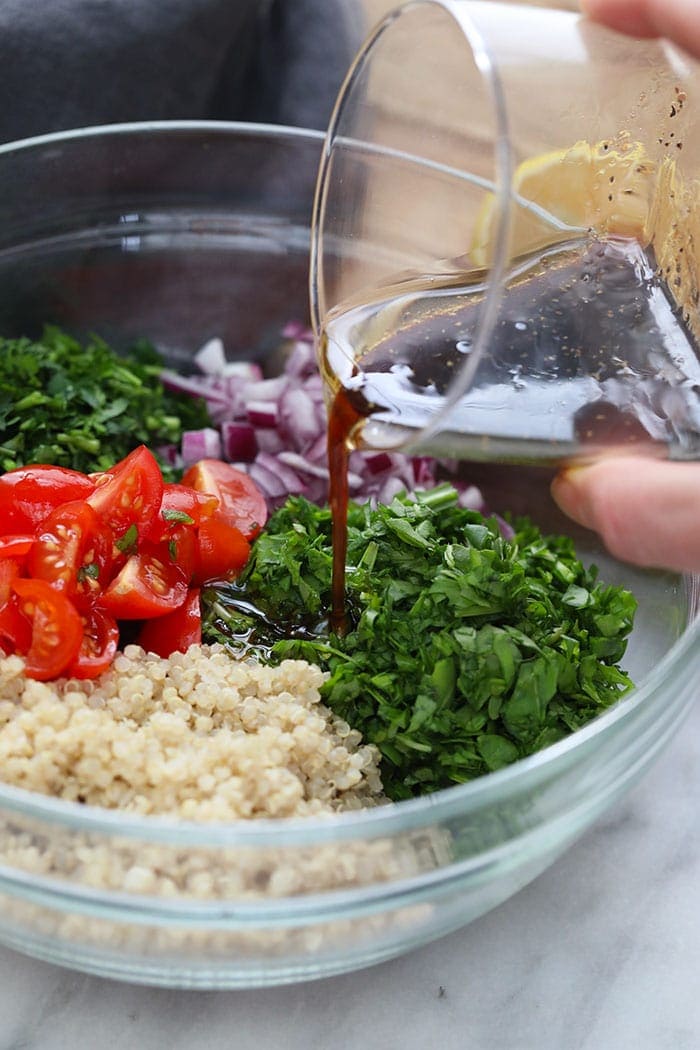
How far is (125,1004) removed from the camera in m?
1.36

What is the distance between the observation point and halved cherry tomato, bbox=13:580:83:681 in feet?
4.67

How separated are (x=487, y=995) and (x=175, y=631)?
67cm

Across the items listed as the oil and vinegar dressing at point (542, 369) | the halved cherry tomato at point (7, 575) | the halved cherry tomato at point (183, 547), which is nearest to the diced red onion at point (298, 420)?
Answer: the halved cherry tomato at point (183, 547)

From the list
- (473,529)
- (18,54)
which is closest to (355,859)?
(473,529)

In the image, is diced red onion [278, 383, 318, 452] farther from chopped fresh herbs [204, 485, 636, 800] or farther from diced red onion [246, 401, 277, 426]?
chopped fresh herbs [204, 485, 636, 800]

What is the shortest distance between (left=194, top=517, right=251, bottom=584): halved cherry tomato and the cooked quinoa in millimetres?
177

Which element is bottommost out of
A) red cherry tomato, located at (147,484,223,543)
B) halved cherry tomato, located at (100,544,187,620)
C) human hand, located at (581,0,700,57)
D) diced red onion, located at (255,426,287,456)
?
diced red onion, located at (255,426,287,456)

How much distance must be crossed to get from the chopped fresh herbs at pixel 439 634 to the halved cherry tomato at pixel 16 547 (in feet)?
0.99

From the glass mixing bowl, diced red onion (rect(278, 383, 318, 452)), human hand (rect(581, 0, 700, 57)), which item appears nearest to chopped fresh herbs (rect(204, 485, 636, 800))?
the glass mixing bowl

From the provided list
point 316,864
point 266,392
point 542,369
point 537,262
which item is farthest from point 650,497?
point 266,392

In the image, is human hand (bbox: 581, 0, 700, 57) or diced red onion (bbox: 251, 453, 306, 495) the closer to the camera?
human hand (bbox: 581, 0, 700, 57)

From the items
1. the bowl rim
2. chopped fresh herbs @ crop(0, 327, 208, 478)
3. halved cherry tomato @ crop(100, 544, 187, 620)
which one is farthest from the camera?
chopped fresh herbs @ crop(0, 327, 208, 478)

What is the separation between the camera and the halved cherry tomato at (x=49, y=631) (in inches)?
56.1

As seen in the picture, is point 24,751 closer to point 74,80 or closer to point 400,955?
point 400,955
